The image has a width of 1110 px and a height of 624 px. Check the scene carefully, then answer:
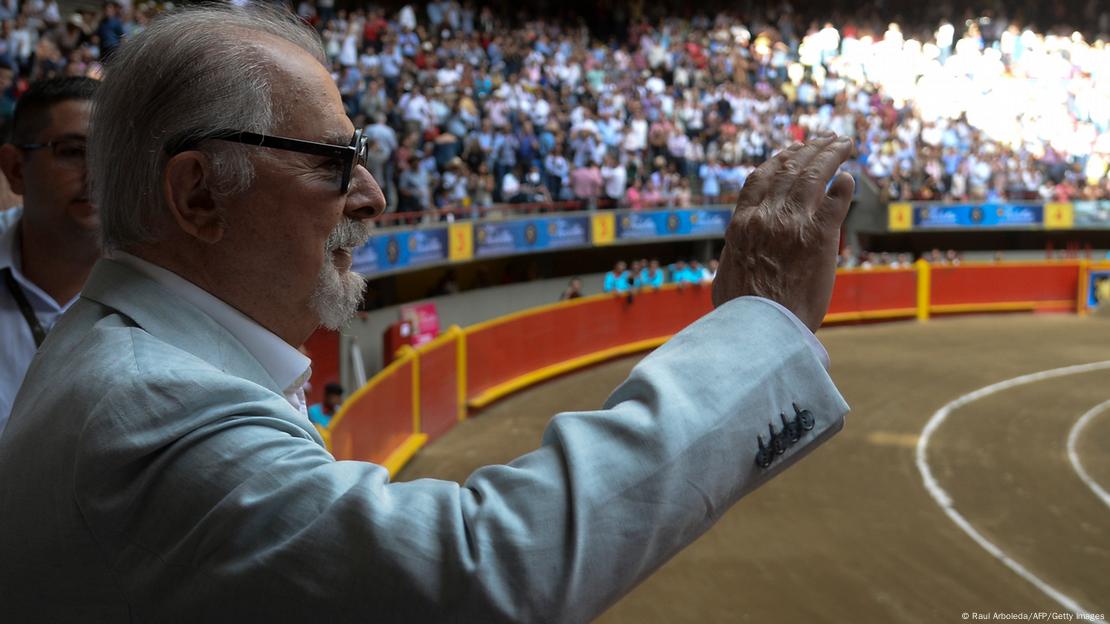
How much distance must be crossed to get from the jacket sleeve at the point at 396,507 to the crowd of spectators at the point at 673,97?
9.33 meters

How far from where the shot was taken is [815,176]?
1.02 m

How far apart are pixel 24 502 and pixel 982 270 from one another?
2028cm

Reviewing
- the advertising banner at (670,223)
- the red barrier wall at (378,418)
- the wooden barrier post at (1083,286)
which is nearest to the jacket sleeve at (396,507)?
the red barrier wall at (378,418)

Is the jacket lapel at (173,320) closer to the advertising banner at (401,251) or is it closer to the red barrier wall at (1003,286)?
the advertising banner at (401,251)

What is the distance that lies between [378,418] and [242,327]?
8.08 meters

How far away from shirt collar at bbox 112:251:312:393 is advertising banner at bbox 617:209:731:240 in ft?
56.3

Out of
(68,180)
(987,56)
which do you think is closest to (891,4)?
(987,56)

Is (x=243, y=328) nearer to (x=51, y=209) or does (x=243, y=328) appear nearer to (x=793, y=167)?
(x=793, y=167)

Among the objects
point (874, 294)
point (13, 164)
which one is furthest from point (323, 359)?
point (874, 294)

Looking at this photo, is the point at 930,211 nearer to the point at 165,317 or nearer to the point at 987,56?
the point at 987,56

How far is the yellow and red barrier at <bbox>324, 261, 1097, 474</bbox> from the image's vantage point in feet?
30.9

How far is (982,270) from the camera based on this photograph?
19.5m

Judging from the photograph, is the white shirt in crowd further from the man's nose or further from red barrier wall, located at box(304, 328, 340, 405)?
the man's nose

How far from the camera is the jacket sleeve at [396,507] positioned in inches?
32.3
